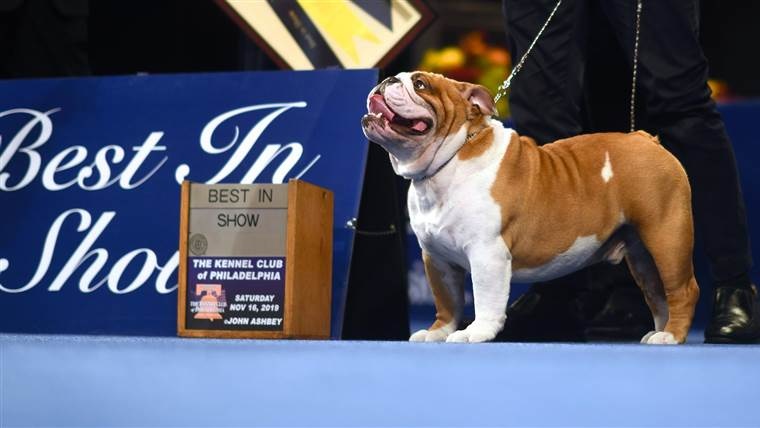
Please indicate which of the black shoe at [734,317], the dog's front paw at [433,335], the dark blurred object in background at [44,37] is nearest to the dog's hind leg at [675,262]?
the black shoe at [734,317]

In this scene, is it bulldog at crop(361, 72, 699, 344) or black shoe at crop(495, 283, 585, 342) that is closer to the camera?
bulldog at crop(361, 72, 699, 344)

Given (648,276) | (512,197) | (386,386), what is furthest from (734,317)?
(386,386)

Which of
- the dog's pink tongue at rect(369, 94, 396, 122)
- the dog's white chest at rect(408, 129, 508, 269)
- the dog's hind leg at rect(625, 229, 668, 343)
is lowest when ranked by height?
the dog's hind leg at rect(625, 229, 668, 343)

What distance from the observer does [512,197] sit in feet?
6.67

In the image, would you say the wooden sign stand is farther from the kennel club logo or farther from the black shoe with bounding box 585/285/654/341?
the black shoe with bounding box 585/285/654/341

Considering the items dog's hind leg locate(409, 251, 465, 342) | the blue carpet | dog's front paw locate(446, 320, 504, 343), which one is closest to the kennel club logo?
dog's hind leg locate(409, 251, 465, 342)

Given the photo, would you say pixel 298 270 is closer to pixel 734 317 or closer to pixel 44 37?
pixel 734 317

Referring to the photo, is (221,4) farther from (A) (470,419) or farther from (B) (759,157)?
(A) (470,419)

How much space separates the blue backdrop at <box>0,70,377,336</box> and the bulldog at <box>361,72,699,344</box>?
42 centimetres

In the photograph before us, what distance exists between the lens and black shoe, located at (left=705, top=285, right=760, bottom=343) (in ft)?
7.18

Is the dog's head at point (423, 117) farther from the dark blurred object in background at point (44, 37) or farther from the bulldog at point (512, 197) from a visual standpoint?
the dark blurred object in background at point (44, 37)

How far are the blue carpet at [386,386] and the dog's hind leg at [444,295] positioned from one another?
1.35 feet

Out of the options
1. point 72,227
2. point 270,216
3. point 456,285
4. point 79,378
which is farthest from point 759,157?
point 79,378

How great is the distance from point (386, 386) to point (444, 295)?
0.60 m
